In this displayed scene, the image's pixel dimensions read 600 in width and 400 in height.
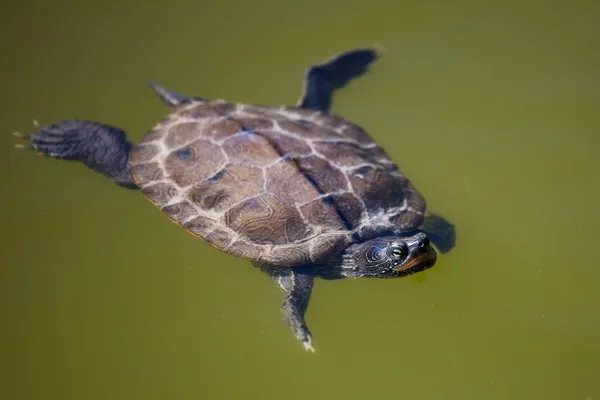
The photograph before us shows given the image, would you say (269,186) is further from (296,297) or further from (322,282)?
(322,282)

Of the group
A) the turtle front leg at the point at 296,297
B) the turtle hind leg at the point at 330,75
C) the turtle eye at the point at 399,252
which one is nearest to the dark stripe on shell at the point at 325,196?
the turtle eye at the point at 399,252

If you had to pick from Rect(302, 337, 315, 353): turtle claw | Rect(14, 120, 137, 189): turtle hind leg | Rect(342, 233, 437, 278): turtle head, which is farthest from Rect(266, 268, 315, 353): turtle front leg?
Rect(14, 120, 137, 189): turtle hind leg

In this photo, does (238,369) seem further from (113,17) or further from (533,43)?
(533,43)

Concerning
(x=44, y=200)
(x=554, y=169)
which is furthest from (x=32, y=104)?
(x=554, y=169)

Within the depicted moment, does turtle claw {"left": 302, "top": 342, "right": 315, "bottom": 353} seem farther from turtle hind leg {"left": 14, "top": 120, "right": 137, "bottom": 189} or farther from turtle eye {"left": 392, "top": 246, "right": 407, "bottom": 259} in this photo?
turtle hind leg {"left": 14, "top": 120, "right": 137, "bottom": 189}

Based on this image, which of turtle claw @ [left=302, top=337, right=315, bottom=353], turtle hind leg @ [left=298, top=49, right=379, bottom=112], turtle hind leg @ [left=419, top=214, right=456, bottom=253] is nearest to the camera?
turtle claw @ [left=302, top=337, right=315, bottom=353]

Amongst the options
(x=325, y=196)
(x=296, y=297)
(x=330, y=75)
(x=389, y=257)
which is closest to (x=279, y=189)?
(x=325, y=196)
